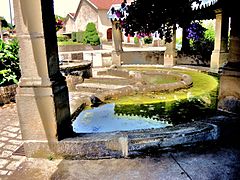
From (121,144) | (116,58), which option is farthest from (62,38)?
(121,144)

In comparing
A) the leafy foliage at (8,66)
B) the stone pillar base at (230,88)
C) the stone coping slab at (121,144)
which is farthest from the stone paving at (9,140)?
the stone pillar base at (230,88)

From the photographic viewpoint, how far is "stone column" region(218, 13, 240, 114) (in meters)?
3.07

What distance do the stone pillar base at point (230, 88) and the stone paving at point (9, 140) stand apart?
8.98ft

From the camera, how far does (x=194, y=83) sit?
845 cm

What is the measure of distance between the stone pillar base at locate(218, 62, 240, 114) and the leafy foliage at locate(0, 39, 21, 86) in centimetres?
504

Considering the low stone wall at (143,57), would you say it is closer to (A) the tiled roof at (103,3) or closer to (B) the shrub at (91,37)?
(B) the shrub at (91,37)

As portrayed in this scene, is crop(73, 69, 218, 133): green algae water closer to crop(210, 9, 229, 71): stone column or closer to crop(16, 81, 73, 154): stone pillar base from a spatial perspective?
crop(16, 81, 73, 154): stone pillar base

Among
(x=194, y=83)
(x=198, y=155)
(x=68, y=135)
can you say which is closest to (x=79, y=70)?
(x=194, y=83)

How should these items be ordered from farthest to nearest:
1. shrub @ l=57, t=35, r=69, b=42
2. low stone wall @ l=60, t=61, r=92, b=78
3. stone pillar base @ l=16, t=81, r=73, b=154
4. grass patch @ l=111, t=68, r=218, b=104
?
shrub @ l=57, t=35, r=69, b=42
low stone wall @ l=60, t=61, r=92, b=78
grass patch @ l=111, t=68, r=218, b=104
stone pillar base @ l=16, t=81, r=73, b=154

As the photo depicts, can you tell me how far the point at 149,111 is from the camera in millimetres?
5469

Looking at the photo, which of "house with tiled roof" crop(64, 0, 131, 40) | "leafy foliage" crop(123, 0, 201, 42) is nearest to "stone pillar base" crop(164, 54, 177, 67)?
"leafy foliage" crop(123, 0, 201, 42)

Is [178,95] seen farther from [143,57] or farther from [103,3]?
[103,3]

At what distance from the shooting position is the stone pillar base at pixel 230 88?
123 inches

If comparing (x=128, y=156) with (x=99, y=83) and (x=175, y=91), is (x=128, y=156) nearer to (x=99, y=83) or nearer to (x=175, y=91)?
(x=175, y=91)
